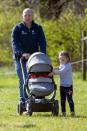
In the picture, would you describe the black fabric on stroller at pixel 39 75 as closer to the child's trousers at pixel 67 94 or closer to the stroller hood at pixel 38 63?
the stroller hood at pixel 38 63

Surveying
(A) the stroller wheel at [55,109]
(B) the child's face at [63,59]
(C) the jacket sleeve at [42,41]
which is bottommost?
(A) the stroller wheel at [55,109]

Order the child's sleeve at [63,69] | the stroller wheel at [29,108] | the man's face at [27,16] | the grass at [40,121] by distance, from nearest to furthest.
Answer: the grass at [40,121] < the stroller wheel at [29,108] < the child's sleeve at [63,69] < the man's face at [27,16]

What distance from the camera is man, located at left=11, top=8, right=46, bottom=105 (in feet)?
39.0

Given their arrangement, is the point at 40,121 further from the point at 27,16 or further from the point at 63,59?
the point at 27,16

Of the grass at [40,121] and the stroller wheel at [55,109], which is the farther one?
the stroller wheel at [55,109]

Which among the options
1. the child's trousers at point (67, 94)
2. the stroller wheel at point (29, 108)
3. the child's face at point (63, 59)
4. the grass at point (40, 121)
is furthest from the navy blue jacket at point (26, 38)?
the grass at point (40, 121)

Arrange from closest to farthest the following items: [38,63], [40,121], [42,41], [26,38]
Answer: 1. [40,121]
2. [38,63]
3. [26,38]
4. [42,41]

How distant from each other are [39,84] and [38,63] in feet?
1.31

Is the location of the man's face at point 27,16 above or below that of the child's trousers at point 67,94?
above

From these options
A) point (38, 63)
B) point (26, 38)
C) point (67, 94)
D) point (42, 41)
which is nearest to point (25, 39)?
point (26, 38)

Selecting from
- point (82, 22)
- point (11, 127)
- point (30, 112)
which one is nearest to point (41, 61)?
point (30, 112)

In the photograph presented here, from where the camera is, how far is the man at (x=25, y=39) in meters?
11.9

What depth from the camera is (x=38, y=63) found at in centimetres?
1134

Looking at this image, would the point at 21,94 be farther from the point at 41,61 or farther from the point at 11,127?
the point at 11,127
